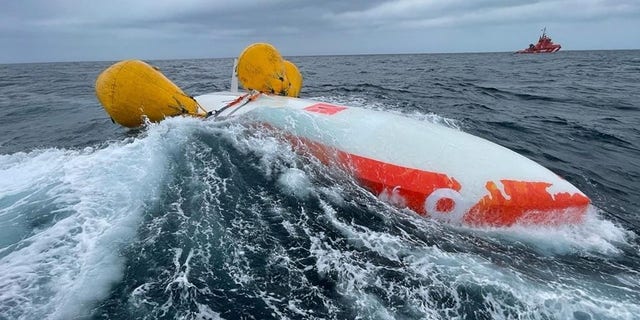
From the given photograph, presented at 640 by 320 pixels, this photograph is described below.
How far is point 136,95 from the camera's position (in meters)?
7.36

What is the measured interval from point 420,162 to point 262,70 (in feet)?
15.2

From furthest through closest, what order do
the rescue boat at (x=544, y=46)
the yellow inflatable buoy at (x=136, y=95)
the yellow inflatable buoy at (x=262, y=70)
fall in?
the rescue boat at (x=544, y=46)
the yellow inflatable buoy at (x=262, y=70)
the yellow inflatable buoy at (x=136, y=95)

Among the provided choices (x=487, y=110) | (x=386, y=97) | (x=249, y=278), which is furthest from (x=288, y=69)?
(x=249, y=278)

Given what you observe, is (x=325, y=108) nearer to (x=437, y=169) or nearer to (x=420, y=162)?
(x=420, y=162)

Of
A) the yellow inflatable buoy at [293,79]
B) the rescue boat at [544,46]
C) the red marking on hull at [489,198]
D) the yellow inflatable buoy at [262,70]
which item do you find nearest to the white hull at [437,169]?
the red marking on hull at [489,198]

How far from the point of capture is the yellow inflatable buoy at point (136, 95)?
7.28 metres

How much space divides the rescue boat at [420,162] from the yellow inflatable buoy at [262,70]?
1267mm

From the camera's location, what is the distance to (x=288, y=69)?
1021cm

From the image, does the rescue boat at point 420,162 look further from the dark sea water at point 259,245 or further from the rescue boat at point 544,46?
the rescue boat at point 544,46

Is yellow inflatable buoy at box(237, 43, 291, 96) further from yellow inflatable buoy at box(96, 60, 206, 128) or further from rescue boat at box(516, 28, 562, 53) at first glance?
rescue boat at box(516, 28, 562, 53)

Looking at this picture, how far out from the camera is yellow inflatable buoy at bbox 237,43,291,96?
28.0ft

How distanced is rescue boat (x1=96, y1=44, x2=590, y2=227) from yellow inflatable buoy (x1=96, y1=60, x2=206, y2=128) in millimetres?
22

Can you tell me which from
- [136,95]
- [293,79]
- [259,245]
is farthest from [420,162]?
[293,79]

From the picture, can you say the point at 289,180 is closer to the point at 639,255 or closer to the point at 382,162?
the point at 382,162
